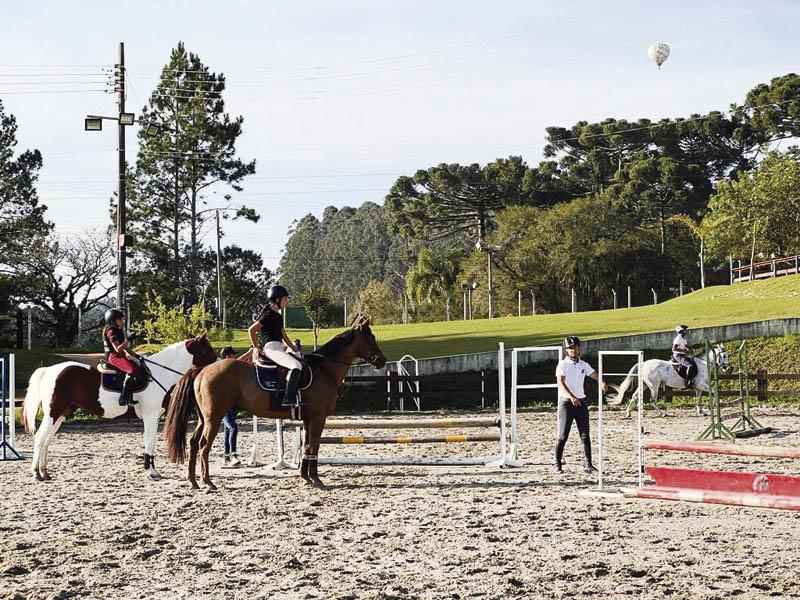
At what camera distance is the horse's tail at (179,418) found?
1404 cm

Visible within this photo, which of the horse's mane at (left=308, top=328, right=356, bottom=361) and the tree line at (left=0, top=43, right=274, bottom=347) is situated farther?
the tree line at (left=0, top=43, right=274, bottom=347)

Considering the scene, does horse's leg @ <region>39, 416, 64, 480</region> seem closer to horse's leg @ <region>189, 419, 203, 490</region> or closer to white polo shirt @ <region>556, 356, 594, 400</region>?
horse's leg @ <region>189, 419, 203, 490</region>

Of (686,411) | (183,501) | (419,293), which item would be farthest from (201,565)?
(419,293)

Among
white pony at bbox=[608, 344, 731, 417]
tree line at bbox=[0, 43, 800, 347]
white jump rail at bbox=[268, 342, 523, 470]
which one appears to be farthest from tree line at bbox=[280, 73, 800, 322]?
white jump rail at bbox=[268, 342, 523, 470]

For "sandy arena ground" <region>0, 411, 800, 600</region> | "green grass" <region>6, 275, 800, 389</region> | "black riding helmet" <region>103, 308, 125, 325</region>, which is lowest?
"sandy arena ground" <region>0, 411, 800, 600</region>

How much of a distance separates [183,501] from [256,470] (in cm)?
309

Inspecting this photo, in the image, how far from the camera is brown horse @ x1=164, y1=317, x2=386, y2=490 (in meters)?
13.7

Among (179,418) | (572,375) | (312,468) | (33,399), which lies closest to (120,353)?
(179,418)

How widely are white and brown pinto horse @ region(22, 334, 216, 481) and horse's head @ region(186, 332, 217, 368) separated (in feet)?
0.22

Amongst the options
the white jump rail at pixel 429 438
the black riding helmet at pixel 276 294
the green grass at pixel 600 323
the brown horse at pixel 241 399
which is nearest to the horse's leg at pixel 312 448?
the brown horse at pixel 241 399

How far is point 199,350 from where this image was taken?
15.8 m

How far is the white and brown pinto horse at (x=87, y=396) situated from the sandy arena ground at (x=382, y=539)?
499 millimetres

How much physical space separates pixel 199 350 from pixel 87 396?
1.82 metres

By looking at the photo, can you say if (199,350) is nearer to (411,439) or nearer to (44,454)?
(44,454)
